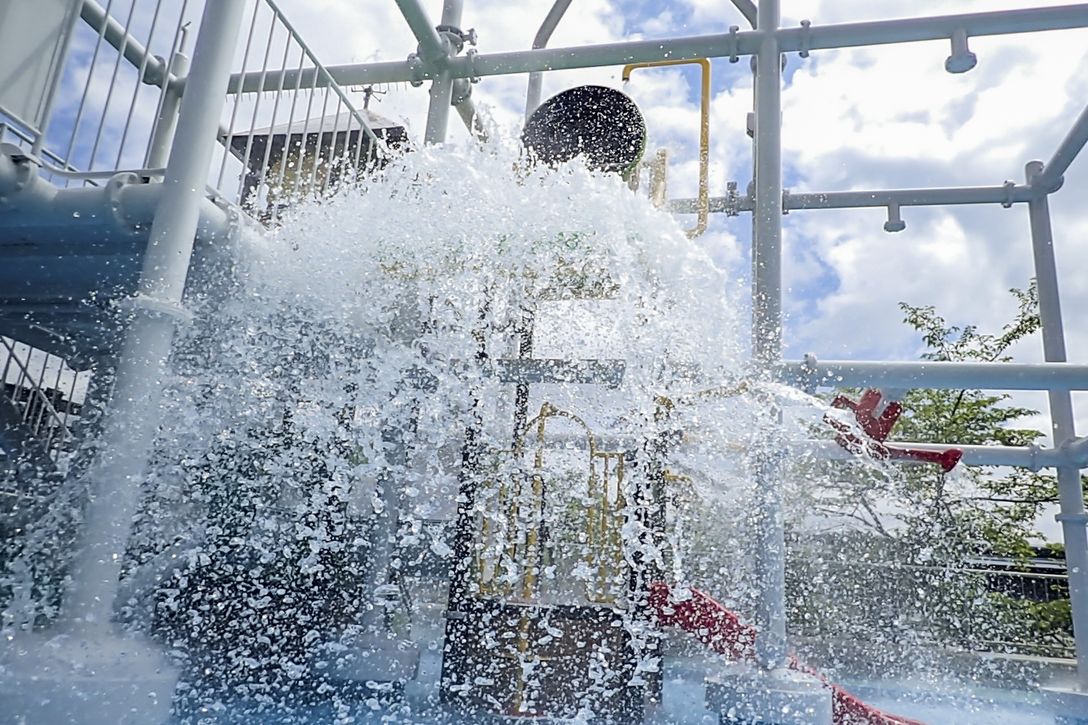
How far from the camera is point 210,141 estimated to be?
2.85m

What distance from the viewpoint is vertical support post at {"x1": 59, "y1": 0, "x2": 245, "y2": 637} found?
2.36 metres

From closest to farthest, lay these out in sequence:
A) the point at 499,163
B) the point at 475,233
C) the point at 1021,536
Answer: the point at 475,233 → the point at 499,163 → the point at 1021,536

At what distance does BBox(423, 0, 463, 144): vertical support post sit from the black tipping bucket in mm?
618

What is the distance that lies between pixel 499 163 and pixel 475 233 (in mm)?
530

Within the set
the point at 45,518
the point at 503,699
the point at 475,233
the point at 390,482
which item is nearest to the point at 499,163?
the point at 475,233

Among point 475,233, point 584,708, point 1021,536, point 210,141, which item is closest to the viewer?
point 210,141

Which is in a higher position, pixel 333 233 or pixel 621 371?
pixel 333 233

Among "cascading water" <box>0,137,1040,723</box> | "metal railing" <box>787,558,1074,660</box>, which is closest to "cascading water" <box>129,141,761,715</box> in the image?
"cascading water" <box>0,137,1040,723</box>

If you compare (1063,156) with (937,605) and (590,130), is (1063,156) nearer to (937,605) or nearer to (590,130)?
(590,130)

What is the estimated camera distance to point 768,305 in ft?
12.4

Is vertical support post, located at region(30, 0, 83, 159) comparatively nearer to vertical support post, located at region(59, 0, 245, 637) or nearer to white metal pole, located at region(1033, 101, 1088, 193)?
vertical support post, located at region(59, 0, 245, 637)

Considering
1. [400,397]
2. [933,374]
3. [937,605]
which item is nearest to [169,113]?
[400,397]

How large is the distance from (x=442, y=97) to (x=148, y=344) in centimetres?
287

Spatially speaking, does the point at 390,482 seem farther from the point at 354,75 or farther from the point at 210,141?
the point at 354,75
